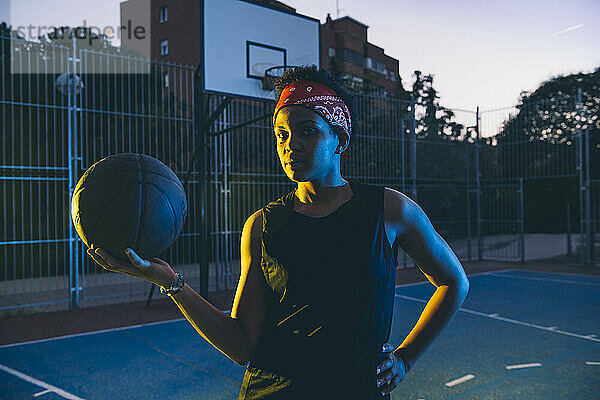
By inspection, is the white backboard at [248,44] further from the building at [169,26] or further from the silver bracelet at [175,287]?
the building at [169,26]

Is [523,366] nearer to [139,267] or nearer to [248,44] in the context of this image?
[139,267]

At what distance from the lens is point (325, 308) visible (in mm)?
1354

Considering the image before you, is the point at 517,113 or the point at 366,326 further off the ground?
the point at 517,113

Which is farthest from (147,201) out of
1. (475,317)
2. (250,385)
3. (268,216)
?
(475,317)

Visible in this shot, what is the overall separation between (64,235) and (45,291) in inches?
58.2

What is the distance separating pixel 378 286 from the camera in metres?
1.40

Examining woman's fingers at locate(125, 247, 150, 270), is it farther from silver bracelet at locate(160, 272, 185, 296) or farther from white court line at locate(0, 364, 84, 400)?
white court line at locate(0, 364, 84, 400)

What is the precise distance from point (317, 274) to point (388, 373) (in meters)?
0.38

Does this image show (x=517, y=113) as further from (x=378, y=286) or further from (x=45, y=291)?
(x=378, y=286)

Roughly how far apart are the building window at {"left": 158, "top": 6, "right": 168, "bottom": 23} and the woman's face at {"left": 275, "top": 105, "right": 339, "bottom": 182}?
27804 mm

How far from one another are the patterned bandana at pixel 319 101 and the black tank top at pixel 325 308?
0.90 ft

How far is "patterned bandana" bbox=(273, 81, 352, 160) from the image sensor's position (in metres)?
1.45

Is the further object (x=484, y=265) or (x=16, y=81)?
(x=484, y=265)

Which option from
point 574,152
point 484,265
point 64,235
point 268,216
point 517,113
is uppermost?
point 517,113
